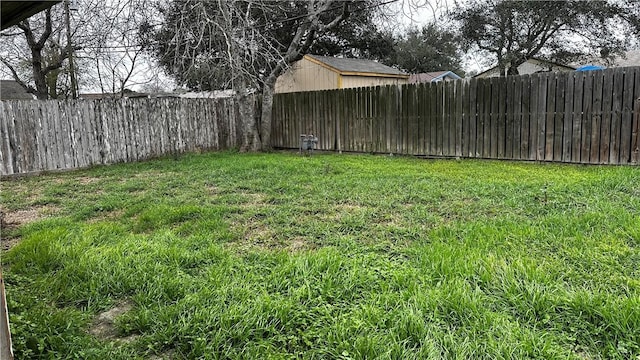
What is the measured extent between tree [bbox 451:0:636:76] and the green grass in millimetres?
13641

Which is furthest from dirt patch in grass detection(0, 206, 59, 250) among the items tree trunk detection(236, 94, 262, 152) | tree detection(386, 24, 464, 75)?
tree detection(386, 24, 464, 75)

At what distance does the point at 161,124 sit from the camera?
9.23 m

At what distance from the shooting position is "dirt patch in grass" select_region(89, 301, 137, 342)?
6.37 ft

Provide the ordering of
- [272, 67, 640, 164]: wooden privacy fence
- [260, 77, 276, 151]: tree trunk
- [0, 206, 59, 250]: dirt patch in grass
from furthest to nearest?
[260, 77, 276, 151]: tree trunk < [272, 67, 640, 164]: wooden privacy fence < [0, 206, 59, 250]: dirt patch in grass

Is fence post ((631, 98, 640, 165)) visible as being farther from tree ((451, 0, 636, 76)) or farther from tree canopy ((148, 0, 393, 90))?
tree ((451, 0, 636, 76))

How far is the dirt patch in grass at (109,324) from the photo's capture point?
1942mm

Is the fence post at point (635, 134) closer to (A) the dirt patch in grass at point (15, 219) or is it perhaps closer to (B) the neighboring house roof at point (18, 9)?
(B) the neighboring house roof at point (18, 9)

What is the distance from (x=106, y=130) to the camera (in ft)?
27.4

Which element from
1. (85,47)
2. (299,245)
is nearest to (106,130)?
(85,47)

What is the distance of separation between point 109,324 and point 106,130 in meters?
7.28

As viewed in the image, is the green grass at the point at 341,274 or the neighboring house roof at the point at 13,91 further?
the neighboring house roof at the point at 13,91

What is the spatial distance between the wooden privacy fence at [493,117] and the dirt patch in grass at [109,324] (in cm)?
652

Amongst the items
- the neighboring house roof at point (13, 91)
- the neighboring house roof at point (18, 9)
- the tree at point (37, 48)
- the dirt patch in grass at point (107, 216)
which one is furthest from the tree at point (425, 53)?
the neighboring house roof at point (18, 9)

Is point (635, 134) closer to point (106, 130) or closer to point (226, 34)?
point (226, 34)
